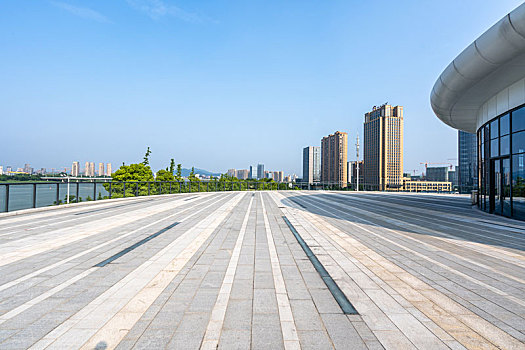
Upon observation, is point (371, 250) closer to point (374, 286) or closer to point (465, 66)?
point (374, 286)

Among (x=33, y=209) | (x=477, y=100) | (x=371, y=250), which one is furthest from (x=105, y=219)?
(x=477, y=100)

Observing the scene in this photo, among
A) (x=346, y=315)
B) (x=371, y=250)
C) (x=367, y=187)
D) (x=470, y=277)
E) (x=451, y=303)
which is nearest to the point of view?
(x=346, y=315)

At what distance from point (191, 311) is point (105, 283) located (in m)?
1.72

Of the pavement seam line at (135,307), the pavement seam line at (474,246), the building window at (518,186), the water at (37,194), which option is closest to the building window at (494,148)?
the building window at (518,186)

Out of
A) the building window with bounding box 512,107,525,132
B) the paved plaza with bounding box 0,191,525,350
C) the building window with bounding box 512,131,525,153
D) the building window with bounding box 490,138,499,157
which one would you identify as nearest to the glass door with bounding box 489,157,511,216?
the building window with bounding box 490,138,499,157

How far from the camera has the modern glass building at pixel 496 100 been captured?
27.8 feet

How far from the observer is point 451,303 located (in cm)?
342

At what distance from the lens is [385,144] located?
10262 centimetres

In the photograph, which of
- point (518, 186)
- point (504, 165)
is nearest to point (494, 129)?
point (504, 165)

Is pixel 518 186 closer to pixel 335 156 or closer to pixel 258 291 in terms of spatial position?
pixel 258 291

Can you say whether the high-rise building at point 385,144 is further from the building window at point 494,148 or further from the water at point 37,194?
the water at point 37,194

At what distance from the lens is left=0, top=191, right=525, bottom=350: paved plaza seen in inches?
104

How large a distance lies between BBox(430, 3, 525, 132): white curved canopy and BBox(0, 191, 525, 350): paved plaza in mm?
5914

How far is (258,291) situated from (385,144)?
11043cm
